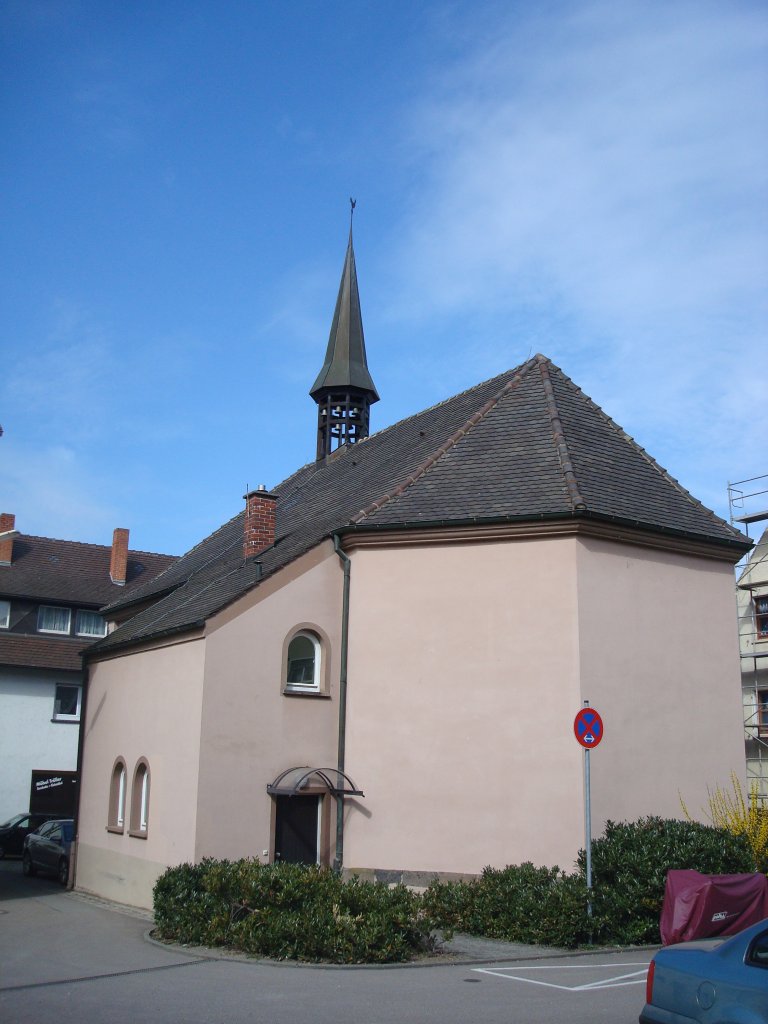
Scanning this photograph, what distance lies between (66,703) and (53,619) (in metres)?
3.38

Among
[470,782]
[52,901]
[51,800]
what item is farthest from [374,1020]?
[51,800]

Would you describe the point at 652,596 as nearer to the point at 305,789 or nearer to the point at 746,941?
the point at 305,789

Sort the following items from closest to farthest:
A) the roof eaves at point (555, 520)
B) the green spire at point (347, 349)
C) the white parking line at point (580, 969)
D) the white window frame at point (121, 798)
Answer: the white parking line at point (580, 969) → the roof eaves at point (555, 520) → the white window frame at point (121, 798) → the green spire at point (347, 349)

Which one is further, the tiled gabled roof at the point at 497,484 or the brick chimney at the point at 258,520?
the brick chimney at the point at 258,520

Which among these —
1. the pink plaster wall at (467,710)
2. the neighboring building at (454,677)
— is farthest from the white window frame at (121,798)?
the pink plaster wall at (467,710)

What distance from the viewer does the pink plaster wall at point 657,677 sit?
15.6 metres

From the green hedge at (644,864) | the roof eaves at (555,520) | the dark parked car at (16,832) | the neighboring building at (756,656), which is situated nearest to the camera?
the green hedge at (644,864)

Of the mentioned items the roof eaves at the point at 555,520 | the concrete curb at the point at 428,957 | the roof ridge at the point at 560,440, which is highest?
the roof ridge at the point at 560,440

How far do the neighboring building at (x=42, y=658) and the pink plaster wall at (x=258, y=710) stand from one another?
1857 centimetres

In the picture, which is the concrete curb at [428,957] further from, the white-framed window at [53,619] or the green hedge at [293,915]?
the white-framed window at [53,619]

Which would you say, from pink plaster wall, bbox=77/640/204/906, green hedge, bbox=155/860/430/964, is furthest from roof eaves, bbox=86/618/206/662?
green hedge, bbox=155/860/430/964

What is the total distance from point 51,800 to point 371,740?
21708 mm

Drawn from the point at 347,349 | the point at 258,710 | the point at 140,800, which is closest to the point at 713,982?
the point at 258,710

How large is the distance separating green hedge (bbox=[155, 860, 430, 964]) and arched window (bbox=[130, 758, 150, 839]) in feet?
16.9
